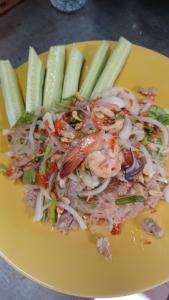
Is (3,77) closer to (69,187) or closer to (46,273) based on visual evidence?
(69,187)

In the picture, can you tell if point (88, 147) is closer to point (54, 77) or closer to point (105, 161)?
point (105, 161)

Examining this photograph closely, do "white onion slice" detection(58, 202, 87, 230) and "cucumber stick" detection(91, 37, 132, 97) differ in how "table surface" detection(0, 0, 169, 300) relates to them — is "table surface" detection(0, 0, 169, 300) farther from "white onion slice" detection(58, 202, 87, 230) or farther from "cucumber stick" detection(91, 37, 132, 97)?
"white onion slice" detection(58, 202, 87, 230)

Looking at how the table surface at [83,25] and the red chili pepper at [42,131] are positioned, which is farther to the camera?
the table surface at [83,25]

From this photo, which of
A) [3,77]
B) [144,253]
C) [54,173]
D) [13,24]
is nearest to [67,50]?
[3,77]

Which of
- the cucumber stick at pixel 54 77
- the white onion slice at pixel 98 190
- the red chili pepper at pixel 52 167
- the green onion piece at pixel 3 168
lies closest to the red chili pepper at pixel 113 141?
the white onion slice at pixel 98 190

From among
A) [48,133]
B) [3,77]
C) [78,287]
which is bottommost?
[78,287]

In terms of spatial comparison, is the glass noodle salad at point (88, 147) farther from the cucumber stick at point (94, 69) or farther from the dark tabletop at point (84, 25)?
the dark tabletop at point (84, 25)

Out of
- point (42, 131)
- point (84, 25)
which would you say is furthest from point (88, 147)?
point (84, 25)

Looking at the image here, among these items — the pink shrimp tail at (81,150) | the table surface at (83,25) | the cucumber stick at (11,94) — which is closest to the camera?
the pink shrimp tail at (81,150)

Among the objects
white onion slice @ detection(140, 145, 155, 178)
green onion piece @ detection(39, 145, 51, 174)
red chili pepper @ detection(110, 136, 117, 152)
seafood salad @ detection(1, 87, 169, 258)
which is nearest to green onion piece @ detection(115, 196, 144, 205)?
seafood salad @ detection(1, 87, 169, 258)
